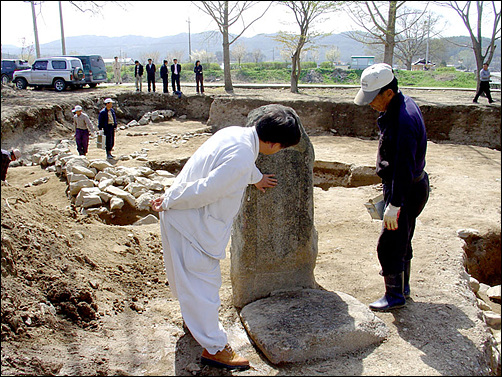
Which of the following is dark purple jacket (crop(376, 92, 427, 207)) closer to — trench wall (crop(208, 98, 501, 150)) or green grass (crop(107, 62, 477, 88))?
trench wall (crop(208, 98, 501, 150))

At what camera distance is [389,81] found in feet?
10.3

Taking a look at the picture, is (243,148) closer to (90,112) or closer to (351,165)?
(351,165)

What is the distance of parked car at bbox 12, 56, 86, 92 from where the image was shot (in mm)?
19000

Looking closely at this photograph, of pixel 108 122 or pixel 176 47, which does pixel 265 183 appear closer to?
pixel 108 122

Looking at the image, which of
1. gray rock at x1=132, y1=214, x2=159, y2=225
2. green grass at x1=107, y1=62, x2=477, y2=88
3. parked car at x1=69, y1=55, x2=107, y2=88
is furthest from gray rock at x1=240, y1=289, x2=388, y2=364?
green grass at x1=107, y1=62, x2=477, y2=88

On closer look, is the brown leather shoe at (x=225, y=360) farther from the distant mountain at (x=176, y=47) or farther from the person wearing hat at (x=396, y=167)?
the distant mountain at (x=176, y=47)

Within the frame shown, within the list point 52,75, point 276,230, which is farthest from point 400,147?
point 52,75

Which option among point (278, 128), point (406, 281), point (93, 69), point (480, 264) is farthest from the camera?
point (93, 69)

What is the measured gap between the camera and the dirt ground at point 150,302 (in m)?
2.68

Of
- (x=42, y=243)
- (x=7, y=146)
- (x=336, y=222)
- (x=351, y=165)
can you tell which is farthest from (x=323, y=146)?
(x=42, y=243)

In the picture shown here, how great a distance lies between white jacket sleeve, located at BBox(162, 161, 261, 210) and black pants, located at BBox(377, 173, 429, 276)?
1.35m

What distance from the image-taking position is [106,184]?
23.8 ft

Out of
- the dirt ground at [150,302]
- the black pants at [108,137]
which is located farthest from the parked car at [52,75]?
the dirt ground at [150,302]

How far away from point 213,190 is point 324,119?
11661 millimetres
